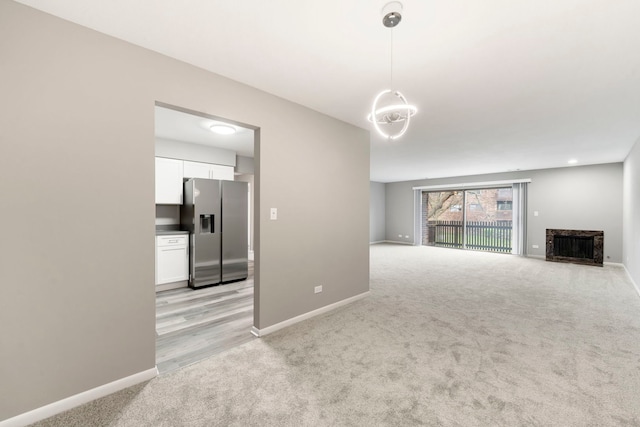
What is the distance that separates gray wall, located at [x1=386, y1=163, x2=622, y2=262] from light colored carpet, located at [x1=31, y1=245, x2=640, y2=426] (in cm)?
395

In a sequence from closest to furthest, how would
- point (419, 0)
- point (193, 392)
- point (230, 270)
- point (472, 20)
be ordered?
point (419, 0), point (472, 20), point (193, 392), point (230, 270)

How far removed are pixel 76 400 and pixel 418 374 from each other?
7.93ft

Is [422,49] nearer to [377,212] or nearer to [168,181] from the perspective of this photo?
[168,181]

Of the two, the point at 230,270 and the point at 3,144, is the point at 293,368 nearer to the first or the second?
the point at 3,144

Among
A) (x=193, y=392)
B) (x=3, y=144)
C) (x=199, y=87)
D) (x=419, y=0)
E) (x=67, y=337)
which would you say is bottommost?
Result: (x=193, y=392)

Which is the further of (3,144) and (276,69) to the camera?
(276,69)

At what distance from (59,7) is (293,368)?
2.94 meters

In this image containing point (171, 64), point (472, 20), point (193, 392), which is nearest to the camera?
point (472, 20)

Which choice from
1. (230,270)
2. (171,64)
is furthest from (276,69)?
(230,270)

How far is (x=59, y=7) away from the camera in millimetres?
1661

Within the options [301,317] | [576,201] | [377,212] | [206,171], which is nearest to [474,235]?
[576,201]

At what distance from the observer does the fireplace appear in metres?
6.51

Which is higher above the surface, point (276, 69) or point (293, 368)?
point (276, 69)

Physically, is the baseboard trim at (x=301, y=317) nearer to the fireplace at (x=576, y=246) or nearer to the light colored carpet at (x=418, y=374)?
the light colored carpet at (x=418, y=374)
